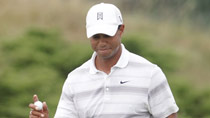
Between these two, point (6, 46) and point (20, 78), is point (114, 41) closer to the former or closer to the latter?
point (20, 78)

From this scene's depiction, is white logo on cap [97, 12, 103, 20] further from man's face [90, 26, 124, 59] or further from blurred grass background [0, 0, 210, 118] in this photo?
blurred grass background [0, 0, 210, 118]

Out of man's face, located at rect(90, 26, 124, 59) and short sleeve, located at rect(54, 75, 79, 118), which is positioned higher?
man's face, located at rect(90, 26, 124, 59)

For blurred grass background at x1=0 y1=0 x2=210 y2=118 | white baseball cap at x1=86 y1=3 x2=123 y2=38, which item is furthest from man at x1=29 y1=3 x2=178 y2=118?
blurred grass background at x1=0 y1=0 x2=210 y2=118

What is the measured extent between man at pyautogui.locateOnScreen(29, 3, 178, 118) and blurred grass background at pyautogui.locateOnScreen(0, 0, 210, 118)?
14.1 feet

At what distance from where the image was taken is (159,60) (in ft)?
33.9

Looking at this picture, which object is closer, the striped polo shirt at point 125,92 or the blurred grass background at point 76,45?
the striped polo shirt at point 125,92

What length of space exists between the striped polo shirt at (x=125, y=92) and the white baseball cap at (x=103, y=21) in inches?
7.8

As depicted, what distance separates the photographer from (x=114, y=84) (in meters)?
4.05

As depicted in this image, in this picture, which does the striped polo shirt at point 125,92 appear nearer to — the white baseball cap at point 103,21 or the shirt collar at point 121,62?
the shirt collar at point 121,62

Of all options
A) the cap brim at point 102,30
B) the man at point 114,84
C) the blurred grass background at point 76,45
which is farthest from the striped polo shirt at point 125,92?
the blurred grass background at point 76,45

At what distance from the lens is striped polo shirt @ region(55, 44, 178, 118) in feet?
13.1

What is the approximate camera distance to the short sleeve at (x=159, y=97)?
4.00 m

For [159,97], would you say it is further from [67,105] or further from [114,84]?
[67,105]

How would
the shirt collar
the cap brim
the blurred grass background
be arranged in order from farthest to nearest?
1. the blurred grass background
2. the shirt collar
3. the cap brim
